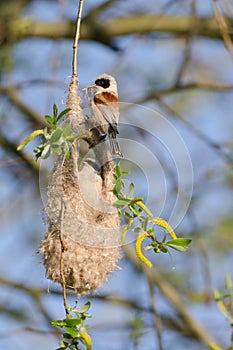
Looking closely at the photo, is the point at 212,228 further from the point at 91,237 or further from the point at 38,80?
the point at 91,237

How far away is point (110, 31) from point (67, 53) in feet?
1.80

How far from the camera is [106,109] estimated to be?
78.9 inches

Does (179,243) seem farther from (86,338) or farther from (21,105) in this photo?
(21,105)

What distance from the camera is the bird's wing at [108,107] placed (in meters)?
1.99

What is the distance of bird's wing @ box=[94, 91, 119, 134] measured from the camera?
6.52 feet

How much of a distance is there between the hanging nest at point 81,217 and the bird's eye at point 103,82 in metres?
0.11

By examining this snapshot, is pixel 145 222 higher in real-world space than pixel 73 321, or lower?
higher

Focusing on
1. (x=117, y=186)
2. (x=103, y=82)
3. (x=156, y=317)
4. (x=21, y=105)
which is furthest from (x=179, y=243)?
(x=21, y=105)

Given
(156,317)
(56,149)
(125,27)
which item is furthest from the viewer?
(125,27)

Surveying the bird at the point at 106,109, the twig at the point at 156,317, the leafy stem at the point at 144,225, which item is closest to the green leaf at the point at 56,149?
the leafy stem at the point at 144,225

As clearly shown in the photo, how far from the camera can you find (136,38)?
3.76m

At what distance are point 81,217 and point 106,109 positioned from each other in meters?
0.30

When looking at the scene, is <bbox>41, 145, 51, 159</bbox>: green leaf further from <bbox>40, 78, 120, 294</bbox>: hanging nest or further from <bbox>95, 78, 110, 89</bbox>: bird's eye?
<bbox>95, 78, 110, 89</bbox>: bird's eye

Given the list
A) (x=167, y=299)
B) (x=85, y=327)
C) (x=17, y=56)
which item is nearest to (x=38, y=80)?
(x=17, y=56)
